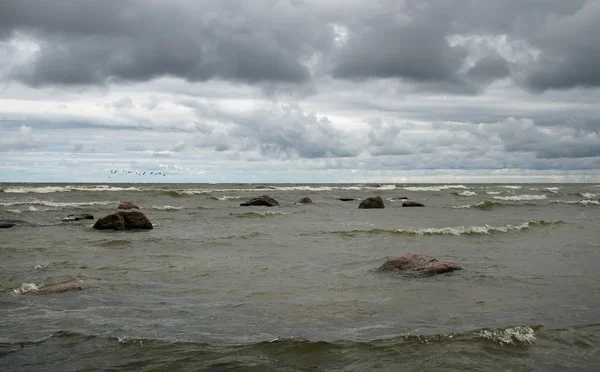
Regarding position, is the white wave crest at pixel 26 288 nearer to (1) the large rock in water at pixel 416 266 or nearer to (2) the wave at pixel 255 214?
(1) the large rock in water at pixel 416 266

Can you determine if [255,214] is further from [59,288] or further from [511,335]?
[511,335]

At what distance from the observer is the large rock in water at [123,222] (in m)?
18.5

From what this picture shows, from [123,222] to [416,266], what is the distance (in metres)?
12.2

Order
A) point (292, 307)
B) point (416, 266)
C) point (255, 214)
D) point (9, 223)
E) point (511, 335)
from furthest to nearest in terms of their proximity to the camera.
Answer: point (255, 214) → point (9, 223) → point (416, 266) → point (292, 307) → point (511, 335)

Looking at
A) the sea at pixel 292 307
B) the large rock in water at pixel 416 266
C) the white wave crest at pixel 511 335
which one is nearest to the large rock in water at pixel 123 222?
the sea at pixel 292 307

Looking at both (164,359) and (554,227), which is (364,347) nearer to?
(164,359)

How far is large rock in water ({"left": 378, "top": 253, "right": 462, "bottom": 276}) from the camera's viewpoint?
33.9ft

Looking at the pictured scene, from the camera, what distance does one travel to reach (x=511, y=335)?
19.9 ft

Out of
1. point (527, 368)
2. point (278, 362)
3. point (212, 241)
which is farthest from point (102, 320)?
point (212, 241)

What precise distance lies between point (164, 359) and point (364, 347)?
7.30ft

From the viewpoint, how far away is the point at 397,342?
232 inches

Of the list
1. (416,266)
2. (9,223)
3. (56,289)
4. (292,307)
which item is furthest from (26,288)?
(9,223)

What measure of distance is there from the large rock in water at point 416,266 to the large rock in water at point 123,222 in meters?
11.2

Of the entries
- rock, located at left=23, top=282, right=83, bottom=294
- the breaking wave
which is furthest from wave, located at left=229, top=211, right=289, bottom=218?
rock, located at left=23, top=282, right=83, bottom=294
